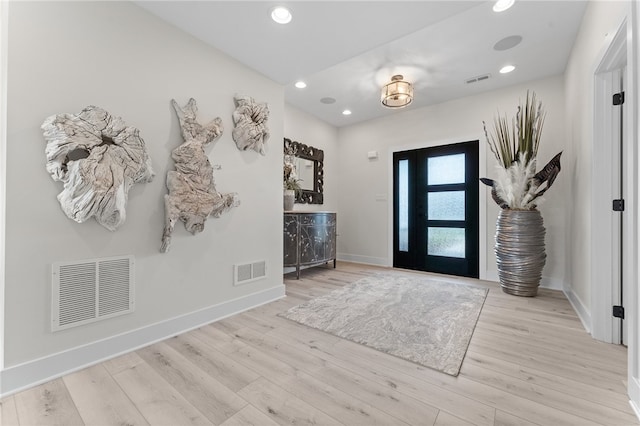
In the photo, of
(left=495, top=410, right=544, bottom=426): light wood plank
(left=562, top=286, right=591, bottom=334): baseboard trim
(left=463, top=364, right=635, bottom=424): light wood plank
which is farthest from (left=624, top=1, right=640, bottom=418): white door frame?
(left=562, top=286, right=591, bottom=334): baseboard trim

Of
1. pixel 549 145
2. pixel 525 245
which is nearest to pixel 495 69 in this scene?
pixel 549 145

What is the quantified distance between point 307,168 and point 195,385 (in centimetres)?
362

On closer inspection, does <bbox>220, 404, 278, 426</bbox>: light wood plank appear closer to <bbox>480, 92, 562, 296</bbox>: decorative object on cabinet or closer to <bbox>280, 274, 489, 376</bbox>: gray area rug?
<bbox>280, 274, 489, 376</bbox>: gray area rug

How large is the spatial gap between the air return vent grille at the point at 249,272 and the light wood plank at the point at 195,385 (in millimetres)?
803

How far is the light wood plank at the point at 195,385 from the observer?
4.01ft

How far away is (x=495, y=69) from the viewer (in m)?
3.09

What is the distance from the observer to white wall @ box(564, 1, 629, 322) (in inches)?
71.1

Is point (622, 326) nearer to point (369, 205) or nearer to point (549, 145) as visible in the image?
point (549, 145)

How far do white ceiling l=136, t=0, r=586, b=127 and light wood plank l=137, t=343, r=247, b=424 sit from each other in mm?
2428

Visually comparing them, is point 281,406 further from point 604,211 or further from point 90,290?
point 604,211

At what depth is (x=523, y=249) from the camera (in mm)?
2828

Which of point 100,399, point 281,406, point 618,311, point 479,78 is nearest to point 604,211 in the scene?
point 618,311

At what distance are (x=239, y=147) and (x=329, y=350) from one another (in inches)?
75.2

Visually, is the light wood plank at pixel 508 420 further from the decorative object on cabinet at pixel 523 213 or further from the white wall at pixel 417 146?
the white wall at pixel 417 146
